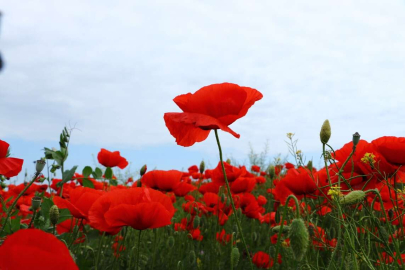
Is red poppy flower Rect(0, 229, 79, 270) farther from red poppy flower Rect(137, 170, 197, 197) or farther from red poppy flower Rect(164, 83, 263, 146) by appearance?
red poppy flower Rect(137, 170, 197, 197)

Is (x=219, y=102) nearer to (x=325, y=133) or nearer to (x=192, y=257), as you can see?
(x=325, y=133)

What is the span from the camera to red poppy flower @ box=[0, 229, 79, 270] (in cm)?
49

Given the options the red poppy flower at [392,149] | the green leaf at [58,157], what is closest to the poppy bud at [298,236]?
the red poppy flower at [392,149]

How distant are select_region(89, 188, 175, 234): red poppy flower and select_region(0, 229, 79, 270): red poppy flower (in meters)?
0.68

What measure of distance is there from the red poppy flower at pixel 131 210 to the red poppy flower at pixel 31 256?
683 millimetres

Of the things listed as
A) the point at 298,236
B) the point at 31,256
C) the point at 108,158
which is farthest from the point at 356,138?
the point at 108,158

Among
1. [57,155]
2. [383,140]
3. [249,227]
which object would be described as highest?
[57,155]

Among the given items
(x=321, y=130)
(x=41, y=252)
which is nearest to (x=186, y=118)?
(x=321, y=130)

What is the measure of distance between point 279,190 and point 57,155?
3.46ft

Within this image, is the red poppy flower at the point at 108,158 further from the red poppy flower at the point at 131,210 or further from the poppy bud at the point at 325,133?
the poppy bud at the point at 325,133

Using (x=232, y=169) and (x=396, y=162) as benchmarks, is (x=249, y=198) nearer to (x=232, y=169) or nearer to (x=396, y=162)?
(x=232, y=169)

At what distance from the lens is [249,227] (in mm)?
3922

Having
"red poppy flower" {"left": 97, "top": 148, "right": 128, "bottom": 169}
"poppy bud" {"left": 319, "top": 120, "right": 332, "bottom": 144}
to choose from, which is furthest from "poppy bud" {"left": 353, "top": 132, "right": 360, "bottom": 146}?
"red poppy flower" {"left": 97, "top": 148, "right": 128, "bottom": 169}

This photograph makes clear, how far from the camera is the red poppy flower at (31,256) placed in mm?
495
